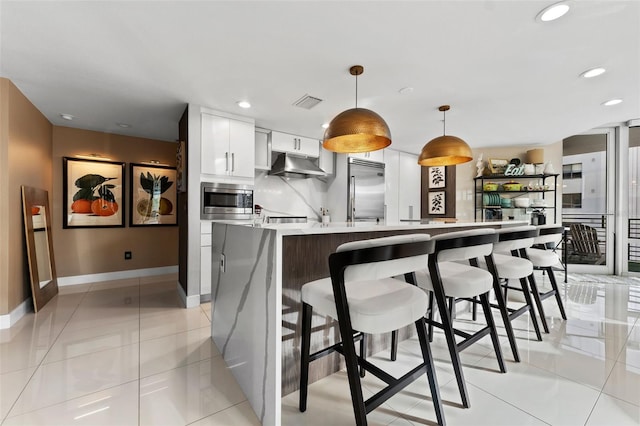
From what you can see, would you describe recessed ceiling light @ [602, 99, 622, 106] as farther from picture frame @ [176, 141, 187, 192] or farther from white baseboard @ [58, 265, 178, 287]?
white baseboard @ [58, 265, 178, 287]

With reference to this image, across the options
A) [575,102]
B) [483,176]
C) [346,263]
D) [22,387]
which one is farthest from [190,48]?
[483,176]

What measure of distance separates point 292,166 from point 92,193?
3.04m

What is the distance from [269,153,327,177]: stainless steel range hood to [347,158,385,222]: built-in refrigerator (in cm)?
61

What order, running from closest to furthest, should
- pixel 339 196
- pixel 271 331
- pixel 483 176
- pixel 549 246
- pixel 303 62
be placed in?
pixel 271 331
pixel 303 62
pixel 549 246
pixel 339 196
pixel 483 176

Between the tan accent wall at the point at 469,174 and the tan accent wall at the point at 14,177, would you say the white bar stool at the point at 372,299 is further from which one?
the tan accent wall at the point at 469,174

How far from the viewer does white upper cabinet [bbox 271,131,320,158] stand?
4227 millimetres

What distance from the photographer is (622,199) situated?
14.7ft

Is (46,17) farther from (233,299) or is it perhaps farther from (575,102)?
(575,102)

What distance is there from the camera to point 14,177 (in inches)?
109

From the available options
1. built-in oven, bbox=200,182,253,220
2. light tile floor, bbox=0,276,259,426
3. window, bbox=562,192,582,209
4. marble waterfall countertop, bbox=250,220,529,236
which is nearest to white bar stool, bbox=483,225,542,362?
marble waterfall countertop, bbox=250,220,529,236

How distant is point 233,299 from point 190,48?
6.32ft

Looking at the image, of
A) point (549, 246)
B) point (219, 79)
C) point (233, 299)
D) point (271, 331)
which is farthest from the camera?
point (549, 246)

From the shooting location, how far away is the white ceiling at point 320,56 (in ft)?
5.70

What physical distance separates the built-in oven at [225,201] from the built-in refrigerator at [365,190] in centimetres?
187
